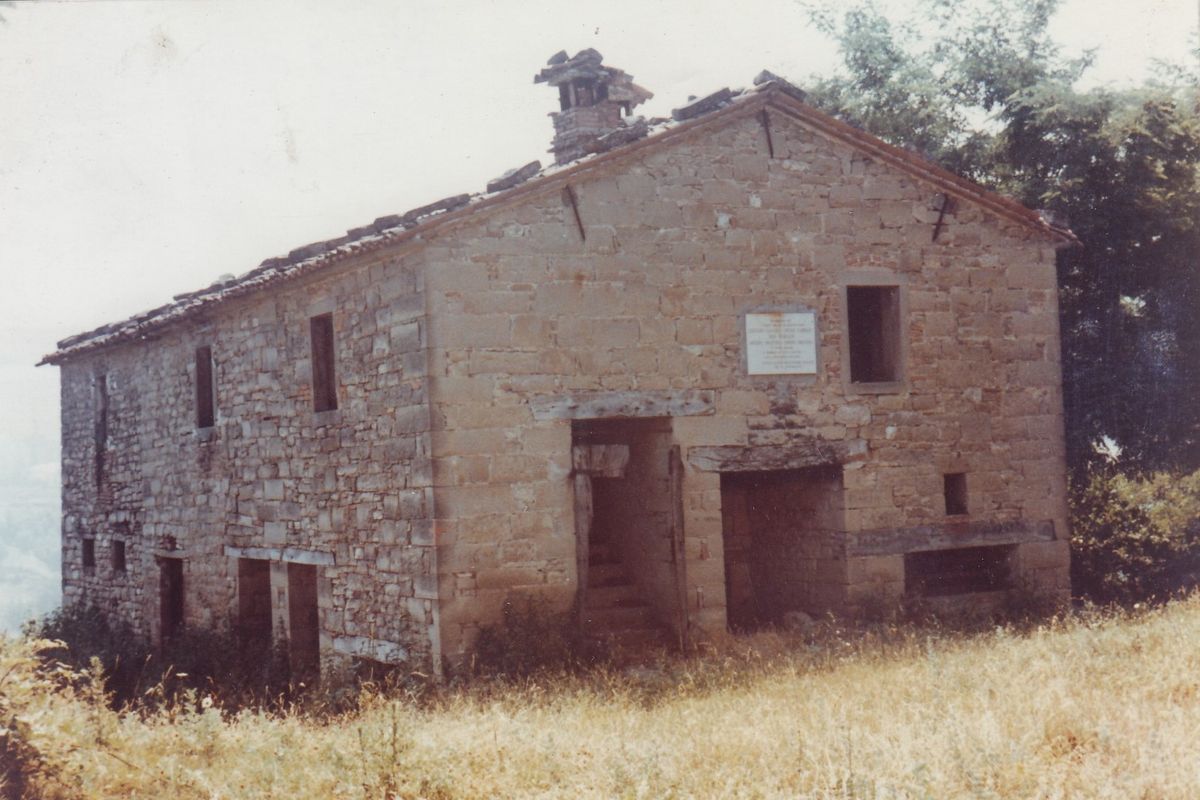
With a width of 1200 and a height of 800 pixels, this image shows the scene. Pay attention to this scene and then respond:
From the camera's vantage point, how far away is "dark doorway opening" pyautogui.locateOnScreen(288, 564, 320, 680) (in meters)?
12.8

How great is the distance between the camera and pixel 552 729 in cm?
754

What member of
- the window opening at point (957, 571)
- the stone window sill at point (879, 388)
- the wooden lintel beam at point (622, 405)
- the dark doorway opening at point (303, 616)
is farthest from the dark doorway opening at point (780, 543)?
the dark doorway opening at point (303, 616)

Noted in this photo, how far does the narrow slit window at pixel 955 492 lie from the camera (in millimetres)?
12454

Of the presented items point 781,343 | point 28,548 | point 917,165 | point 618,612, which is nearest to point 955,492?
point 781,343

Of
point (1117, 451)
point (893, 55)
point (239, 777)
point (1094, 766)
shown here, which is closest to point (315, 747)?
point (239, 777)

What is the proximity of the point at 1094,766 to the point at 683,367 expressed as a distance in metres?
5.93

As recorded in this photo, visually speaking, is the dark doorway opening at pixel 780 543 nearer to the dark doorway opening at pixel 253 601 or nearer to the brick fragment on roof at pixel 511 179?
the brick fragment on roof at pixel 511 179

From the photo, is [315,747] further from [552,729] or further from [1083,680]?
[1083,680]

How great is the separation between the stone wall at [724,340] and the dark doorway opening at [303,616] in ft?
11.4

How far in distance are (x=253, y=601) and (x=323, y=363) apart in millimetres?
3441

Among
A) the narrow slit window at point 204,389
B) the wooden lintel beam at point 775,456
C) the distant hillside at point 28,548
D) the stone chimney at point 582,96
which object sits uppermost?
the stone chimney at point 582,96

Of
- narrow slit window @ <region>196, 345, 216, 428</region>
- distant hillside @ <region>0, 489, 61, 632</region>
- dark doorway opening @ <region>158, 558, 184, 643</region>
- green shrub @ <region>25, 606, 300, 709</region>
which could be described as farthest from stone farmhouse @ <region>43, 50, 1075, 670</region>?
distant hillside @ <region>0, 489, 61, 632</region>

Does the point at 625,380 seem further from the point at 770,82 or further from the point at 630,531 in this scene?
the point at 770,82

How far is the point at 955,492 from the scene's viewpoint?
12.6 m
